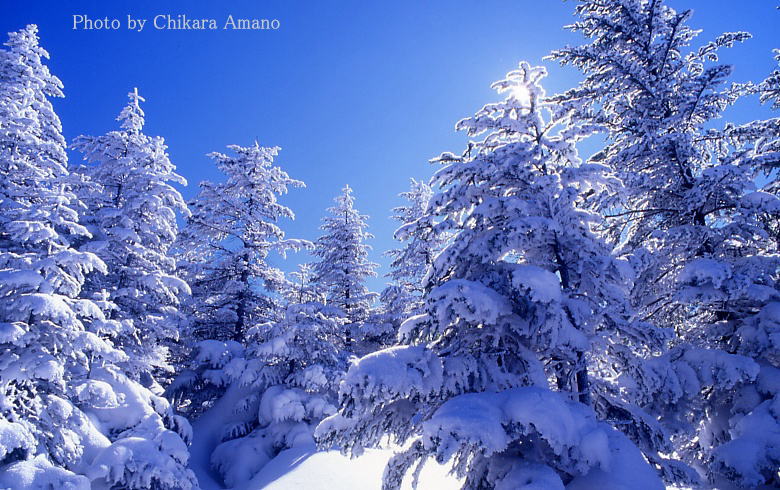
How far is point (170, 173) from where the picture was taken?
15.9 meters

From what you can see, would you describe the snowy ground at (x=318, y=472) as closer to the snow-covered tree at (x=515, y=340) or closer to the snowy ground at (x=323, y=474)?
the snowy ground at (x=323, y=474)

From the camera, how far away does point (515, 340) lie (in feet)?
22.6

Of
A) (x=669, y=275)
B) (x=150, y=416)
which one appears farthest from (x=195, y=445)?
(x=669, y=275)

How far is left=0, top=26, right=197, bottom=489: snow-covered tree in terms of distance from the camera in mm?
7945

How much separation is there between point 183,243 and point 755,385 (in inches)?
801

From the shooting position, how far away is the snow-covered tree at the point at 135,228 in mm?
13555

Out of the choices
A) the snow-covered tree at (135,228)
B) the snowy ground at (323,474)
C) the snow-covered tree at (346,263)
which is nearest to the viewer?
the snowy ground at (323,474)

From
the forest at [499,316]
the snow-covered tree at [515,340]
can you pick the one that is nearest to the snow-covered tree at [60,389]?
the forest at [499,316]

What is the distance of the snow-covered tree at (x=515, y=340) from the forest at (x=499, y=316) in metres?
0.04

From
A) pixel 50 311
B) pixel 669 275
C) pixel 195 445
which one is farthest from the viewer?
pixel 195 445

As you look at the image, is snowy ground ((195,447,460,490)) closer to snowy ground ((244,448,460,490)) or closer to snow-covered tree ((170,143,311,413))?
snowy ground ((244,448,460,490))

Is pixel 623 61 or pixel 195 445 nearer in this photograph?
pixel 623 61

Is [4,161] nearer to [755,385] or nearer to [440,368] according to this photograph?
[440,368]

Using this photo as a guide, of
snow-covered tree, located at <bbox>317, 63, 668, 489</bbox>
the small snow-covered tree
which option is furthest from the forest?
the small snow-covered tree
